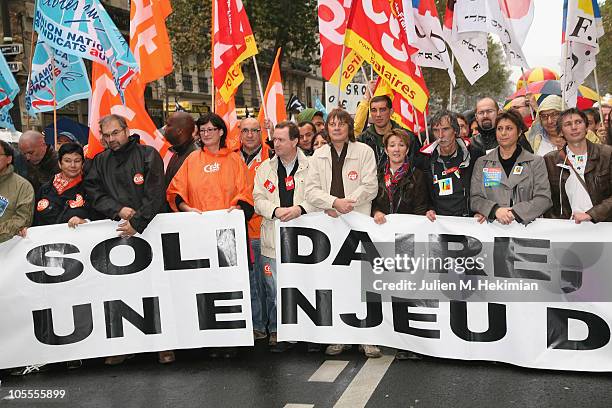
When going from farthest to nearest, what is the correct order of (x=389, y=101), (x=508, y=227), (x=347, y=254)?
1. (x=389, y=101)
2. (x=347, y=254)
3. (x=508, y=227)

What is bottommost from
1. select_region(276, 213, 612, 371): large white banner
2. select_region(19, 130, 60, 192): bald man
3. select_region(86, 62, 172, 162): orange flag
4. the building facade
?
select_region(276, 213, 612, 371): large white banner

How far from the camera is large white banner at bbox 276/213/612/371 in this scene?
199 inches

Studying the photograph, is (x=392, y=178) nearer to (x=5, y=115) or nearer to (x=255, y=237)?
(x=255, y=237)

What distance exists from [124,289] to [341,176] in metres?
2.02

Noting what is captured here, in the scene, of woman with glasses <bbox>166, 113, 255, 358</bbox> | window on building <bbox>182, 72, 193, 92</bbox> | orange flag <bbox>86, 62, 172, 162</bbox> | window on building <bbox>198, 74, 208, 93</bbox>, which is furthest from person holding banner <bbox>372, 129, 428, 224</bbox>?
window on building <bbox>198, 74, 208, 93</bbox>

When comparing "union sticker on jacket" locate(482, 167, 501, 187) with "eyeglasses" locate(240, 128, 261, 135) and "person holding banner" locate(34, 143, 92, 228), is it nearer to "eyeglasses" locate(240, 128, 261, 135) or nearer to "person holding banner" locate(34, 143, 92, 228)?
"eyeglasses" locate(240, 128, 261, 135)

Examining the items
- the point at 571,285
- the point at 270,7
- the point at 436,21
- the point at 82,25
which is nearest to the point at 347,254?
the point at 571,285

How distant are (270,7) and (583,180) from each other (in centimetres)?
2221

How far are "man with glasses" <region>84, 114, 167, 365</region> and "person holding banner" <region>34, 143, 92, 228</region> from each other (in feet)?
0.48

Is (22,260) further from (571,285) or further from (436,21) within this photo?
(436,21)

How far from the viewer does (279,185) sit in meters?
5.84

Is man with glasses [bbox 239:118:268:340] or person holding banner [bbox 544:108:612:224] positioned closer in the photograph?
person holding banner [bbox 544:108:612:224]

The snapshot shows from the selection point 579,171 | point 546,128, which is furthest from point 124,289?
point 546,128

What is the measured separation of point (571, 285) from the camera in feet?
16.7
